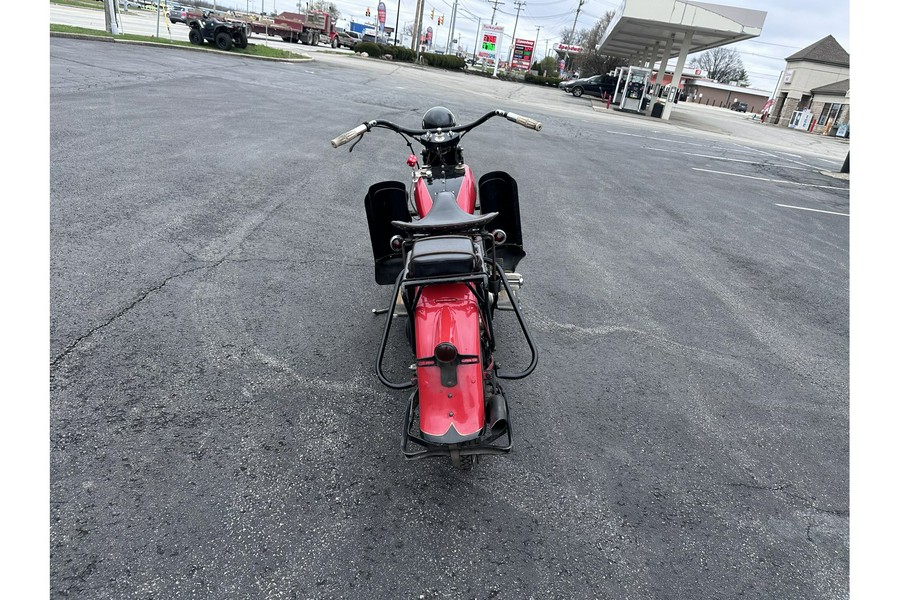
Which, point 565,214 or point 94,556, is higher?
point 565,214

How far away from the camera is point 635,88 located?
28719 millimetres

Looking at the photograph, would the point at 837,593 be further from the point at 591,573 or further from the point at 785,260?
the point at 785,260

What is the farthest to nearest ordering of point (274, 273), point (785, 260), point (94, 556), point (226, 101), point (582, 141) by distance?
point (582, 141) → point (226, 101) → point (785, 260) → point (274, 273) → point (94, 556)

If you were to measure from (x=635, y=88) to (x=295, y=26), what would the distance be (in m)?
28.7

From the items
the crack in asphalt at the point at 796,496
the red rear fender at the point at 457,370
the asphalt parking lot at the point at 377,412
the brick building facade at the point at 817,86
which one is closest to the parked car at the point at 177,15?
the asphalt parking lot at the point at 377,412

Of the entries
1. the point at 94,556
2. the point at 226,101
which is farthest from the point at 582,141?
the point at 94,556

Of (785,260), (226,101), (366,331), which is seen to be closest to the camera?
(366,331)

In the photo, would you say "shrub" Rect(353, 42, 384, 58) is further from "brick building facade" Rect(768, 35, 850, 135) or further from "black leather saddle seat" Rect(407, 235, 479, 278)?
"black leather saddle seat" Rect(407, 235, 479, 278)

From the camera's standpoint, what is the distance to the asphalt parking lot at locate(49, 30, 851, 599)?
2125 mm

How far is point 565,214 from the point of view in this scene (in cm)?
711

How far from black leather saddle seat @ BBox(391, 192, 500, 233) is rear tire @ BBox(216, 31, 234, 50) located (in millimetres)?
26459

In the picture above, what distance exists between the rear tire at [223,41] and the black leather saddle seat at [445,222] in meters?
26.5

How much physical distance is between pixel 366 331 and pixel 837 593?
308cm

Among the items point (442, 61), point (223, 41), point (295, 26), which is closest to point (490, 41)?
point (442, 61)
